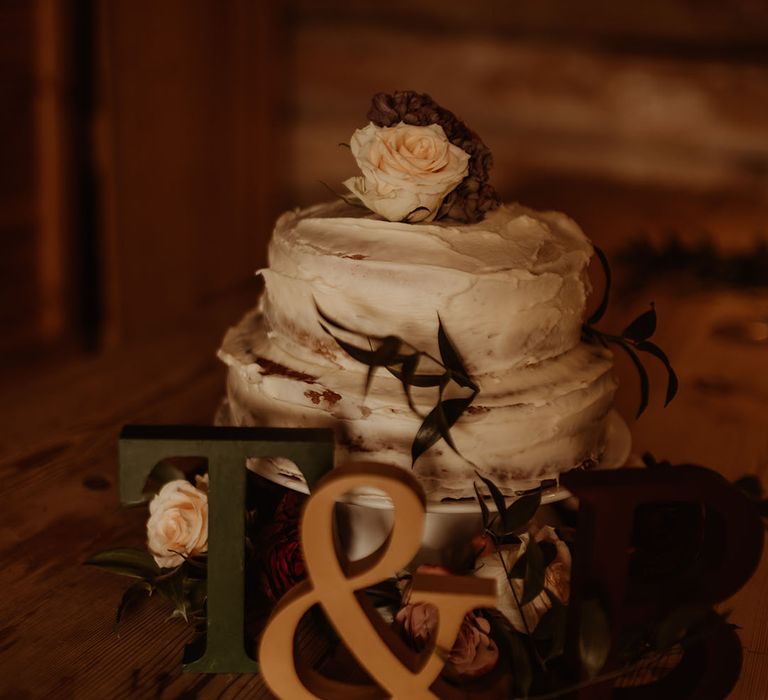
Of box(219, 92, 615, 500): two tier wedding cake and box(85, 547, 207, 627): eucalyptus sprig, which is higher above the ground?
box(219, 92, 615, 500): two tier wedding cake

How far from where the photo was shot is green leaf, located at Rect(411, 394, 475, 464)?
833 mm

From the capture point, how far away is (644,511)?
3.14 ft

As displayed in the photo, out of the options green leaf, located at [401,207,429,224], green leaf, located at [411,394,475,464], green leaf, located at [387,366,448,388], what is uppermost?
green leaf, located at [401,207,429,224]

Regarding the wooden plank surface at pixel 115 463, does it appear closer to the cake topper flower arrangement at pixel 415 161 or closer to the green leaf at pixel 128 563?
the green leaf at pixel 128 563

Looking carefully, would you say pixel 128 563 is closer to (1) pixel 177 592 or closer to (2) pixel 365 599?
(1) pixel 177 592

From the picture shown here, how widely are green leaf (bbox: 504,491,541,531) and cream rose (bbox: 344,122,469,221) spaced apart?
12.4 inches

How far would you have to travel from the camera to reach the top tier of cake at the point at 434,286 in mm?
896

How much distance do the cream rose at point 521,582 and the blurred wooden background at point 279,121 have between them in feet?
5.99

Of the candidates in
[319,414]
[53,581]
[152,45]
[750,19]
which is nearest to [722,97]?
[750,19]

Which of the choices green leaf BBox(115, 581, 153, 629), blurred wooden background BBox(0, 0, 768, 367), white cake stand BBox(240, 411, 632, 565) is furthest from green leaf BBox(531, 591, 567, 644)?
blurred wooden background BBox(0, 0, 768, 367)

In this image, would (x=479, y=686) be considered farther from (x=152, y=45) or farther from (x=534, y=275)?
(x=152, y=45)

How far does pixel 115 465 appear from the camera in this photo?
1239 millimetres

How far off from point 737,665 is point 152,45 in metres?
2.50

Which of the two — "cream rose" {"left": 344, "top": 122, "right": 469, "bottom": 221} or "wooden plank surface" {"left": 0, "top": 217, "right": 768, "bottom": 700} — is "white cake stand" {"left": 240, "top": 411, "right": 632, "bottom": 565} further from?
"cream rose" {"left": 344, "top": 122, "right": 469, "bottom": 221}
